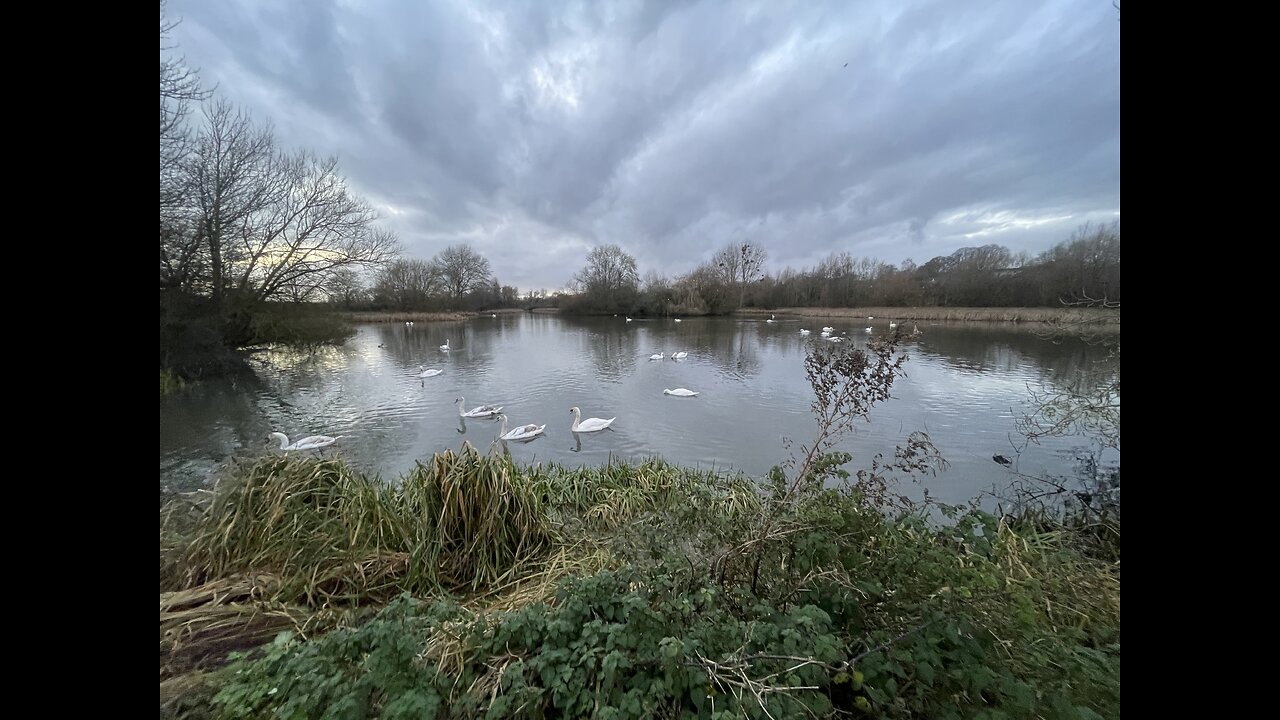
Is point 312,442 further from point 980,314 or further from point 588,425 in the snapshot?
point 980,314

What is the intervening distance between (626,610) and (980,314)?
1191 cm

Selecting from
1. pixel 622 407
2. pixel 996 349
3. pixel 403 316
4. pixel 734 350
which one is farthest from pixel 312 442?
pixel 996 349

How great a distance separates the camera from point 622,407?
752cm

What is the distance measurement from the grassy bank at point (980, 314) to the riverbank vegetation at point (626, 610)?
1.08 meters

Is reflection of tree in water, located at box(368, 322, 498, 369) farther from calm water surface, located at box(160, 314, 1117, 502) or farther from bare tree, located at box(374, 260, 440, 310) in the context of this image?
bare tree, located at box(374, 260, 440, 310)

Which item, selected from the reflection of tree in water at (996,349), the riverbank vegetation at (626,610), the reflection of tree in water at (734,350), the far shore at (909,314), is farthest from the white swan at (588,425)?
the reflection of tree in water at (996,349)

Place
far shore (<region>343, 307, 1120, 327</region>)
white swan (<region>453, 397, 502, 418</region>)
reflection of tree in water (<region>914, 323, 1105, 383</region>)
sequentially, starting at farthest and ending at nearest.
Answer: reflection of tree in water (<region>914, 323, 1105, 383</region>)
white swan (<region>453, 397, 502, 418</region>)
far shore (<region>343, 307, 1120, 327</region>)

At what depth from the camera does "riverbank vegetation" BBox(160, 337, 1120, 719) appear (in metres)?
1.09

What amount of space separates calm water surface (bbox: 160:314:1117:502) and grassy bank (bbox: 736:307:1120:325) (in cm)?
72

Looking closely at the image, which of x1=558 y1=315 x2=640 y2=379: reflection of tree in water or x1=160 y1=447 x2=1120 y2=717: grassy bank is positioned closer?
x1=160 y1=447 x2=1120 y2=717: grassy bank

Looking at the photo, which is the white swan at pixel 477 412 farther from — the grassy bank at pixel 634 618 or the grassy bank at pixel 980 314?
the grassy bank at pixel 980 314

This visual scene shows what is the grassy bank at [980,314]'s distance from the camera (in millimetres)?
3360

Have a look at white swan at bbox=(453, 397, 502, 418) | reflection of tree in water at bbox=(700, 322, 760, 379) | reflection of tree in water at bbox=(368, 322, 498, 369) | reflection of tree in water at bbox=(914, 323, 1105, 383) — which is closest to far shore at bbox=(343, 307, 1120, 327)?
reflection of tree in water at bbox=(368, 322, 498, 369)

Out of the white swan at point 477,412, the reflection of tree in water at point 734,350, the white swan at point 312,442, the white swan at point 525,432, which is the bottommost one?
the white swan at point 525,432
